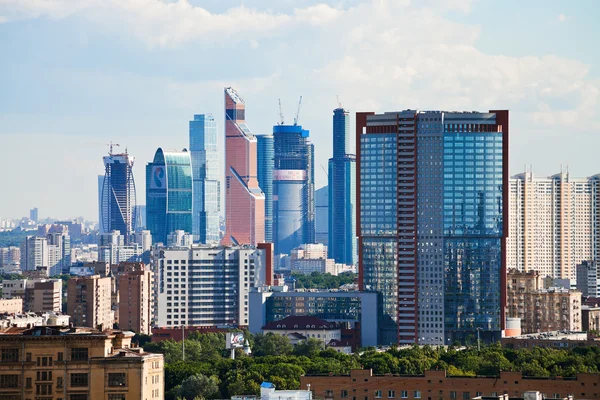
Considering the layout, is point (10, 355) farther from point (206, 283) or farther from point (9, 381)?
point (206, 283)

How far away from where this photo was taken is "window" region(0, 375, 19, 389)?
52.3 m

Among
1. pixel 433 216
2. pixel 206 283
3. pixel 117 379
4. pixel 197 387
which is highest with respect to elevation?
pixel 433 216

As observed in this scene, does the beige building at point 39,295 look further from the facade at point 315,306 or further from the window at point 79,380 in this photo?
the window at point 79,380

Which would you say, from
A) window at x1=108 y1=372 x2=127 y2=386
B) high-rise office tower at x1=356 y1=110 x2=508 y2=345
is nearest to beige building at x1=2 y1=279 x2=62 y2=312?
high-rise office tower at x1=356 y1=110 x2=508 y2=345

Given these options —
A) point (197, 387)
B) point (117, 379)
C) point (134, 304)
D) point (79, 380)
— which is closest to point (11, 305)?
point (134, 304)

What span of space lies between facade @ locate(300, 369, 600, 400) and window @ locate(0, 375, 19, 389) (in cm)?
2716

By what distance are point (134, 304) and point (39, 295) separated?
1338cm

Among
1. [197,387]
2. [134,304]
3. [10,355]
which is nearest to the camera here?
[10,355]

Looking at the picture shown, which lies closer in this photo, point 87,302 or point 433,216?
point 433,216

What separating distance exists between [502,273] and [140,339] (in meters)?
30.2

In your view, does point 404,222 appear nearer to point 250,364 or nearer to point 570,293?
point 570,293

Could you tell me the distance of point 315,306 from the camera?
5664 inches

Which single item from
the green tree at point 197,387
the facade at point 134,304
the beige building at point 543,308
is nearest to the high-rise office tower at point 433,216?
the beige building at point 543,308

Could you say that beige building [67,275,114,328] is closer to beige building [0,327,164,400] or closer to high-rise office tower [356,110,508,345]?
high-rise office tower [356,110,508,345]
